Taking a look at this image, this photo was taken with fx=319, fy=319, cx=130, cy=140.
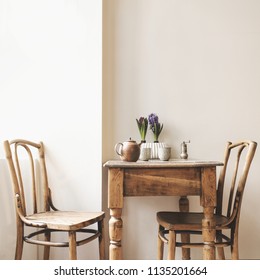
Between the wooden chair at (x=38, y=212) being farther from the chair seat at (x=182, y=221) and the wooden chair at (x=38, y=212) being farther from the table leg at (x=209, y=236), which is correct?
the table leg at (x=209, y=236)

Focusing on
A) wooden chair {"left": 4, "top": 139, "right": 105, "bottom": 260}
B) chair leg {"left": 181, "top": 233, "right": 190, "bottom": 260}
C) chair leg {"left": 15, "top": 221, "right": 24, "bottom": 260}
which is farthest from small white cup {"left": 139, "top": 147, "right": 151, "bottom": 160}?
chair leg {"left": 15, "top": 221, "right": 24, "bottom": 260}

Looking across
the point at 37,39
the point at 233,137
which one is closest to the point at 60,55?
the point at 37,39

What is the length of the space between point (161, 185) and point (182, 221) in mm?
275

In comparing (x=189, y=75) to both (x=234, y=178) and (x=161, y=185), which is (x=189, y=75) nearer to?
(x=234, y=178)

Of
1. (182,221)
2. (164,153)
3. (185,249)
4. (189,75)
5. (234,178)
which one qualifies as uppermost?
(189,75)

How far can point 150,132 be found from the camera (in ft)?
7.18

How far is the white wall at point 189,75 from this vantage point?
219cm

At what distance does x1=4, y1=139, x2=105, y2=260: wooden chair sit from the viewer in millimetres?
1590

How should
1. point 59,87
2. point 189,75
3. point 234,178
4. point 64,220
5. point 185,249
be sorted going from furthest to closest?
1. point 189,75
2. point 59,87
3. point 185,249
4. point 234,178
5. point 64,220

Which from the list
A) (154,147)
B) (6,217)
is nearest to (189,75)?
(154,147)

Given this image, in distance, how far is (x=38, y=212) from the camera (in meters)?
1.99
